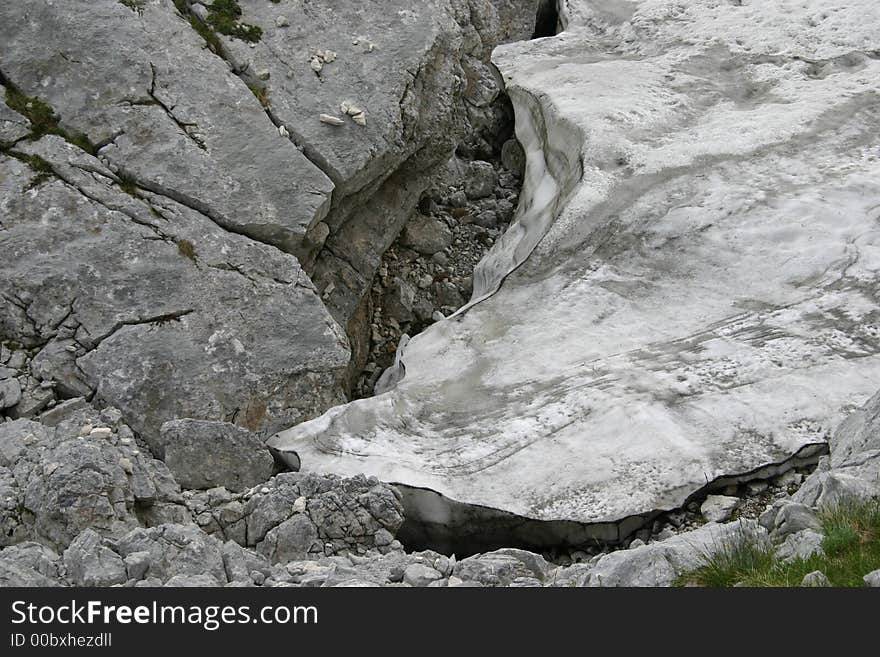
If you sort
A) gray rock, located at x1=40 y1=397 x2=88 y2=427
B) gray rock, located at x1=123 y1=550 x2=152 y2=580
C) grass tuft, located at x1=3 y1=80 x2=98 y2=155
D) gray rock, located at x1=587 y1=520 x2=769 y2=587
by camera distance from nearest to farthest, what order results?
gray rock, located at x1=587 y1=520 x2=769 y2=587
gray rock, located at x1=123 y1=550 x2=152 y2=580
gray rock, located at x1=40 y1=397 x2=88 y2=427
grass tuft, located at x1=3 y1=80 x2=98 y2=155

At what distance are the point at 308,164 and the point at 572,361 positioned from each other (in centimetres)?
322

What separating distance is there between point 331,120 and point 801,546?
22.1 ft

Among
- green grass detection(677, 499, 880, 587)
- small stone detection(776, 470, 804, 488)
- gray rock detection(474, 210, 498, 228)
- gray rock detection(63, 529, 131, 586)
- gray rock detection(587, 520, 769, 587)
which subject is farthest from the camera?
gray rock detection(474, 210, 498, 228)

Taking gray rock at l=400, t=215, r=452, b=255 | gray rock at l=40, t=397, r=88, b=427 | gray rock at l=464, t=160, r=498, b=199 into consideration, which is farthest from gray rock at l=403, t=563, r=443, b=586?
gray rock at l=464, t=160, r=498, b=199

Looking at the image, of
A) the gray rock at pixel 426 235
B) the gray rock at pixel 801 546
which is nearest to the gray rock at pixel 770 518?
the gray rock at pixel 801 546

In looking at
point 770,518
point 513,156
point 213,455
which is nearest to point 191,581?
point 213,455

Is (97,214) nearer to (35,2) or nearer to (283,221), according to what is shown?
(283,221)

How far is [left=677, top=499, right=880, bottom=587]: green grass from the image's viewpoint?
16.3ft

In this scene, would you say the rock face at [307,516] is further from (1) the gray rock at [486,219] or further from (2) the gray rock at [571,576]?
(1) the gray rock at [486,219]

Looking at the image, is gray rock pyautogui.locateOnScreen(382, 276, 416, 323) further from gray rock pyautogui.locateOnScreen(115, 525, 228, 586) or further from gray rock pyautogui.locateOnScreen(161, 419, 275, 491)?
gray rock pyautogui.locateOnScreen(115, 525, 228, 586)

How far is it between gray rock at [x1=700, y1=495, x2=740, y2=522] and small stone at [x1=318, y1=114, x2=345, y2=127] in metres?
5.19

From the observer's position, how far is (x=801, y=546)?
17.5ft

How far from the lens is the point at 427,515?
8164mm

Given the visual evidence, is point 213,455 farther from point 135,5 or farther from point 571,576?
point 135,5
